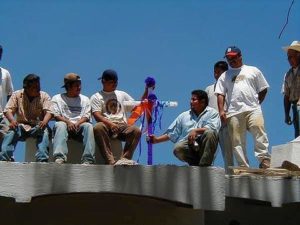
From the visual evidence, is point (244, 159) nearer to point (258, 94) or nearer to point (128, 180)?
point (258, 94)

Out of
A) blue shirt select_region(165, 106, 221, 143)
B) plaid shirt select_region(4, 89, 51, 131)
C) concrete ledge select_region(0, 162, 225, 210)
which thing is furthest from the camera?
plaid shirt select_region(4, 89, 51, 131)

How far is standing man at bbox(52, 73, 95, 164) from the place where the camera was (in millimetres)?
8250

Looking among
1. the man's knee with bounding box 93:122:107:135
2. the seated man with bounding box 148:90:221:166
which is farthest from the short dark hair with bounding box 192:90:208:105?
the man's knee with bounding box 93:122:107:135

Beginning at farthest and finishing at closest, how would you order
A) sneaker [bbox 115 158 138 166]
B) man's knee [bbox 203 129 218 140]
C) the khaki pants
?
the khaki pants → man's knee [bbox 203 129 218 140] → sneaker [bbox 115 158 138 166]

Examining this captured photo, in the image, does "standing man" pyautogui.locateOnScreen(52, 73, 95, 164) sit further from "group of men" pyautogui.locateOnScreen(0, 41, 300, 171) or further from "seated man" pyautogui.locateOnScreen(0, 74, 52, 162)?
"seated man" pyautogui.locateOnScreen(0, 74, 52, 162)

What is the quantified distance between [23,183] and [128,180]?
116 cm

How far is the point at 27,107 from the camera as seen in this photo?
349 inches

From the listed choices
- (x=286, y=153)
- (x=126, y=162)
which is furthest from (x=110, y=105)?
(x=286, y=153)

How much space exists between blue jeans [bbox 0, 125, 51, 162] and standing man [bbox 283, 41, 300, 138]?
3417mm

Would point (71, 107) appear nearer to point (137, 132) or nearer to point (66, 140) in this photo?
point (66, 140)

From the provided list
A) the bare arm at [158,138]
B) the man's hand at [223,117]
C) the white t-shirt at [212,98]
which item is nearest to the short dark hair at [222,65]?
the white t-shirt at [212,98]

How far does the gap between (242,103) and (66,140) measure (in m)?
2.52

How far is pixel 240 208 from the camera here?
9695 mm

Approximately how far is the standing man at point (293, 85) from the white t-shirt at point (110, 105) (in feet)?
7.66
